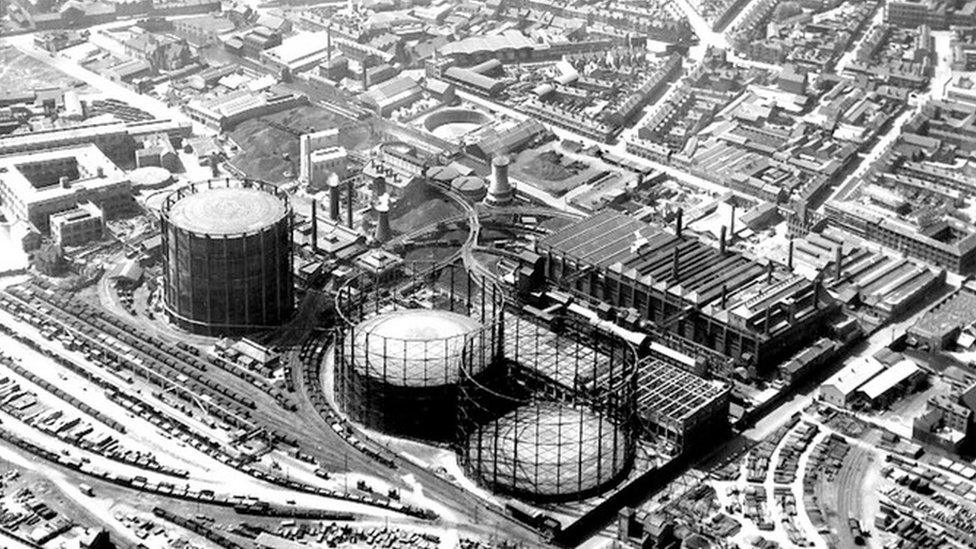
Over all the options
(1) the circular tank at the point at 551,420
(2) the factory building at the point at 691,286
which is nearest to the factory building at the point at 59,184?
(2) the factory building at the point at 691,286

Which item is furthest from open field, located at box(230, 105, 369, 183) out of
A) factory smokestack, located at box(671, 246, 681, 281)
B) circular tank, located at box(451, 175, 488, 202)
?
factory smokestack, located at box(671, 246, 681, 281)

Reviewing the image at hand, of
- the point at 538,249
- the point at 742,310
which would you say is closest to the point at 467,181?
the point at 538,249

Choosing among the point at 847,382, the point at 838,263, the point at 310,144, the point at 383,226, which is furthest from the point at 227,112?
the point at 847,382

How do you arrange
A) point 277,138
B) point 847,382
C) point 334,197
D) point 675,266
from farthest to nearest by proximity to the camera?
point 277,138 < point 334,197 < point 675,266 < point 847,382

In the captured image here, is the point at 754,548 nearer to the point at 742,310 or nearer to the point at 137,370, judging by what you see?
the point at 742,310

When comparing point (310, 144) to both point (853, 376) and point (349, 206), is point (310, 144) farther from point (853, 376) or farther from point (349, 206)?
point (853, 376)

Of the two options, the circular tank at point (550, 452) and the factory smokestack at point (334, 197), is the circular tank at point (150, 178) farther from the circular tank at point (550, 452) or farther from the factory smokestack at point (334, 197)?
the circular tank at point (550, 452)
